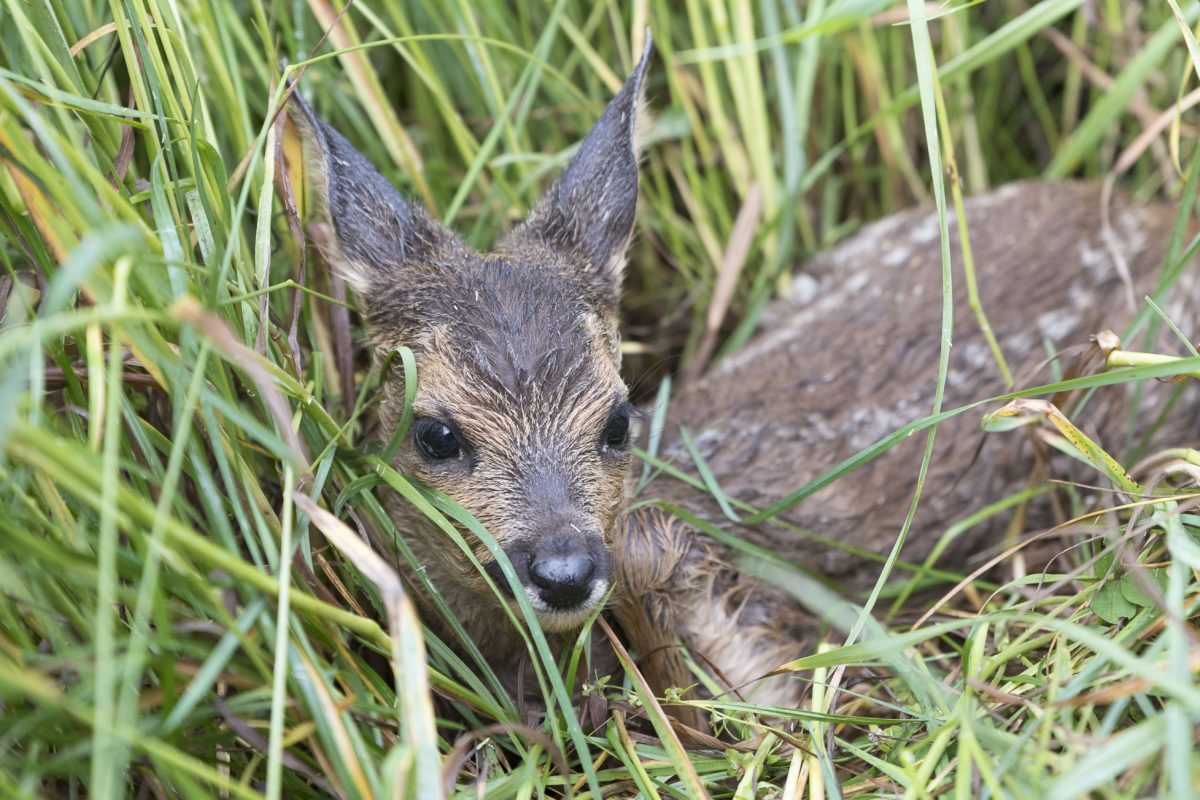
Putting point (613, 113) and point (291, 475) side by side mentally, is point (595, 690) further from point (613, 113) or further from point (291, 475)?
point (613, 113)

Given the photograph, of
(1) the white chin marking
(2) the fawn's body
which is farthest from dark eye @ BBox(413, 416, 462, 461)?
(2) the fawn's body

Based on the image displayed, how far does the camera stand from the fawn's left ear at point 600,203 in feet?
11.1

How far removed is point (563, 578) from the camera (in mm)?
2490

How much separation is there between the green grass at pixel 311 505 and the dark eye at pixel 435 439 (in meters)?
0.18

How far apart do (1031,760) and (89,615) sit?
182cm

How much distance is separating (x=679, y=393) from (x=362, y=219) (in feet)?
5.39

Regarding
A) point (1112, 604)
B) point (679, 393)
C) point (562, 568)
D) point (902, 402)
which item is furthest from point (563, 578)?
point (679, 393)

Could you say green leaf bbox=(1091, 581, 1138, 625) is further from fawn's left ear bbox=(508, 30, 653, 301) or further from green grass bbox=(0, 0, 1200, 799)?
fawn's left ear bbox=(508, 30, 653, 301)

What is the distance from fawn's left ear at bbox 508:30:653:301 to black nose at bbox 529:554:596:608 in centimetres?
107

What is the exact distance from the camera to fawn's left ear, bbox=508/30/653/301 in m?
3.37

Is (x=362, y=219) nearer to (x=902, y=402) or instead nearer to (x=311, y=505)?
(x=311, y=505)

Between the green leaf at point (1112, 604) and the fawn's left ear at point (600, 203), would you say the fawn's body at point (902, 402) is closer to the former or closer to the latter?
the fawn's left ear at point (600, 203)

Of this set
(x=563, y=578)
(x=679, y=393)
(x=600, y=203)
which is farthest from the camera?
(x=679, y=393)

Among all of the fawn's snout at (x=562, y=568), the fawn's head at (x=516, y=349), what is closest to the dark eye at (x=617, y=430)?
the fawn's head at (x=516, y=349)
